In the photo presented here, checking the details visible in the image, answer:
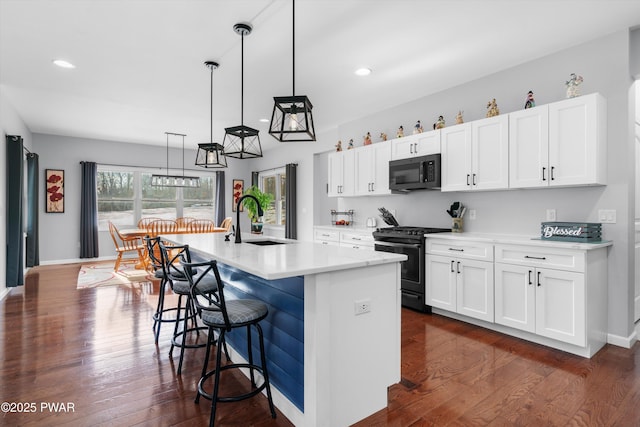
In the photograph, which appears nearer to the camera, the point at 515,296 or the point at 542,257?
the point at 542,257

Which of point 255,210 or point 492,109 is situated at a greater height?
point 492,109

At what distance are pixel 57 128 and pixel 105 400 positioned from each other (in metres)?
6.46

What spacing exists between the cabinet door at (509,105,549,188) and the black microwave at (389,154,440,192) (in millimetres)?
823

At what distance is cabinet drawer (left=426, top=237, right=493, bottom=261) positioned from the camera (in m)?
3.34

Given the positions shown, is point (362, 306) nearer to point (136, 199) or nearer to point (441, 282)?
point (441, 282)

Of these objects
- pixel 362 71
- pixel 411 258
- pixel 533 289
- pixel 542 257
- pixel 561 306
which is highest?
pixel 362 71

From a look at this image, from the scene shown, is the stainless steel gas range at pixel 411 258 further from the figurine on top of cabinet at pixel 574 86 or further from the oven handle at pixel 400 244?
the figurine on top of cabinet at pixel 574 86

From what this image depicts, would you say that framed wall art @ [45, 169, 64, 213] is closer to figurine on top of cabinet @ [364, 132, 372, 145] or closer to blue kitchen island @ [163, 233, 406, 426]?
figurine on top of cabinet @ [364, 132, 372, 145]

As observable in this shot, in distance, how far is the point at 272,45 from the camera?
3.23 metres

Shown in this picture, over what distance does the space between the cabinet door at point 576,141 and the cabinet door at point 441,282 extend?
1258 mm

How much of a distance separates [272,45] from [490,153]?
2388 millimetres

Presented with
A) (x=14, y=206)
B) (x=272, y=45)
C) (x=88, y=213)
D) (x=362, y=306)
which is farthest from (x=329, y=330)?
(x=88, y=213)

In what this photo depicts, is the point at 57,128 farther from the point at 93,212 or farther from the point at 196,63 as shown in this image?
the point at 196,63

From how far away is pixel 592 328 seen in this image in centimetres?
281
